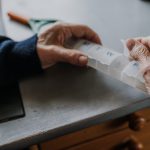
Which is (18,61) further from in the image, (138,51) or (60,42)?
(138,51)

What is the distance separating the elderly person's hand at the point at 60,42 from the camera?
1.81ft

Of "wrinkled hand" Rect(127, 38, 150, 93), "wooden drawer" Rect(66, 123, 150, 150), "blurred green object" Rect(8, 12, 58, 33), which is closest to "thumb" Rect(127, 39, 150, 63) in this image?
"wrinkled hand" Rect(127, 38, 150, 93)

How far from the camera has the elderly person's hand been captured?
55 centimetres

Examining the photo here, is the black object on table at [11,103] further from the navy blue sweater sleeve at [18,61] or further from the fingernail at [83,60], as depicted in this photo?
the fingernail at [83,60]

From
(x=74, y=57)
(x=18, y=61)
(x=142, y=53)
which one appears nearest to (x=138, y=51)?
(x=142, y=53)

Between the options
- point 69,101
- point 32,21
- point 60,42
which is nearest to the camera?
point 69,101

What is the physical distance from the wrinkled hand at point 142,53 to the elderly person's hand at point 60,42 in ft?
0.27

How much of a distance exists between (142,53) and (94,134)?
17 centimetres

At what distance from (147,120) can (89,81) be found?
0.13 meters

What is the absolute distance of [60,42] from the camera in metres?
0.62

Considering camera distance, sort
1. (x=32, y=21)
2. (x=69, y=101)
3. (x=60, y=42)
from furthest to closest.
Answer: (x=32, y=21) < (x=60, y=42) < (x=69, y=101)

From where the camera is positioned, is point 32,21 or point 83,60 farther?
point 32,21

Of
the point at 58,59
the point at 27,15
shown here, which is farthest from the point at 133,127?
the point at 27,15

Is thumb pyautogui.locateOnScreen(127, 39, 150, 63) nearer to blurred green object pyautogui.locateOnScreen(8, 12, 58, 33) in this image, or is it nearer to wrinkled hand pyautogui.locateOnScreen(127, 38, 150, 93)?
wrinkled hand pyautogui.locateOnScreen(127, 38, 150, 93)
